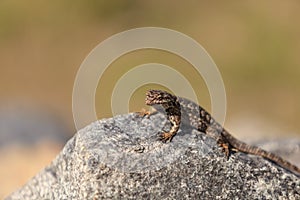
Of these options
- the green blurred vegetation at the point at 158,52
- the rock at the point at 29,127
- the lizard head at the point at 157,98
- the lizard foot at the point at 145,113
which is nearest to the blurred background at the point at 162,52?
the green blurred vegetation at the point at 158,52

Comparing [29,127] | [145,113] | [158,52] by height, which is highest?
[158,52]

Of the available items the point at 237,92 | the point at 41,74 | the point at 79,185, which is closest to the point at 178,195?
the point at 79,185

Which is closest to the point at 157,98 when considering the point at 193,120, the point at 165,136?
the point at 193,120

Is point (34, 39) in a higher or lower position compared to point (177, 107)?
higher

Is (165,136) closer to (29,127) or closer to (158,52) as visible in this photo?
(29,127)

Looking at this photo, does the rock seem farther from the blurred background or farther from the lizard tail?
the lizard tail

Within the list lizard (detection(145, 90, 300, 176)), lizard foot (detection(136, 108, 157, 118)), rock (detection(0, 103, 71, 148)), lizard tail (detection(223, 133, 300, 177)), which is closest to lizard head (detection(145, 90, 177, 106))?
lizard (detection(145, 90, 300, 176))

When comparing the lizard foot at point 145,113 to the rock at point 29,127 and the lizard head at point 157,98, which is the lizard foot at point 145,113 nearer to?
the lizard head at point 157,98

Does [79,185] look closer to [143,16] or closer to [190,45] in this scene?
[190,45]
